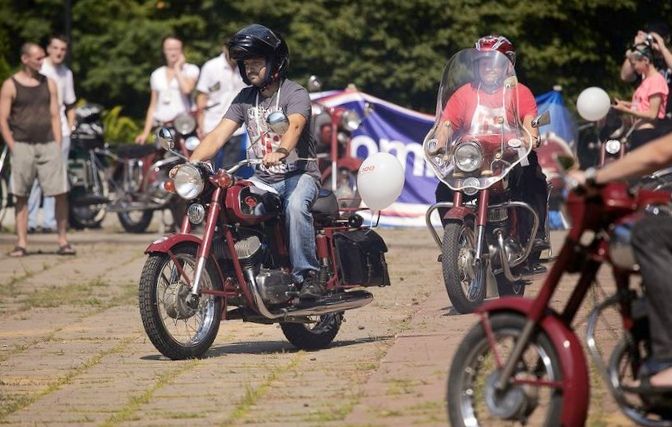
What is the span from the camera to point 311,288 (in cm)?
921

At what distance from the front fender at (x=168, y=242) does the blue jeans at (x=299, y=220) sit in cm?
55

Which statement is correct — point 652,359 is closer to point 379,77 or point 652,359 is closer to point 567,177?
point 567,177

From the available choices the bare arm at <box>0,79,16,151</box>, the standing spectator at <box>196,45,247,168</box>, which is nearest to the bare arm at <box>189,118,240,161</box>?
the bare arm at <box>0,79,16,151</box>

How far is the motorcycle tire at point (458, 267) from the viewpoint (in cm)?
1043

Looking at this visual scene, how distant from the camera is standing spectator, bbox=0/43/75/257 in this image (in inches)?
592

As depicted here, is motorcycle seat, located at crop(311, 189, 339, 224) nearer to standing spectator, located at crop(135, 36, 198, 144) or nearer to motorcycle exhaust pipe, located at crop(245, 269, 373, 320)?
motorcycle exhaust pipe, located at crop(245, 269, 373, 320)

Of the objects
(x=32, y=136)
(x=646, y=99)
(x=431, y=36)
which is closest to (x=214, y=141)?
(x=646, y=99)

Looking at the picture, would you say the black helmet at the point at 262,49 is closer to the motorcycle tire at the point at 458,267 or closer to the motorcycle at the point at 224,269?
the motorcycle at the point at 224,269

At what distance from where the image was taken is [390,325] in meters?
10.3

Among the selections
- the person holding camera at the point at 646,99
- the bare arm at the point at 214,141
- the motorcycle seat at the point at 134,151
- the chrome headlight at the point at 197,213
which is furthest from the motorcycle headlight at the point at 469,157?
the motorcycle seat at the point at 134,151

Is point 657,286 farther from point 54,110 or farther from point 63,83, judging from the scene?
point 63,83

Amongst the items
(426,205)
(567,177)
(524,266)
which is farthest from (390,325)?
(426,205)

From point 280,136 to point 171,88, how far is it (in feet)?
27.3

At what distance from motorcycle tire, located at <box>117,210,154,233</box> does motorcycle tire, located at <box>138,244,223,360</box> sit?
28.6 feet
